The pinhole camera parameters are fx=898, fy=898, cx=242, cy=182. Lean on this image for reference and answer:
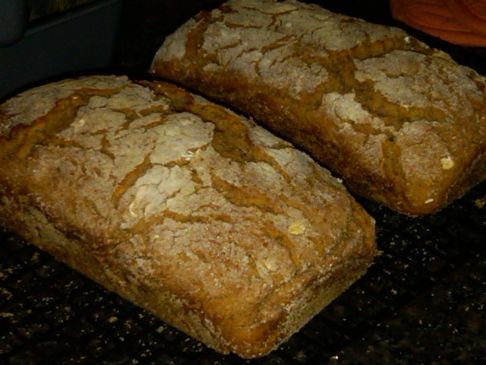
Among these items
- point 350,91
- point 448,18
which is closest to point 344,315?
point 350,91

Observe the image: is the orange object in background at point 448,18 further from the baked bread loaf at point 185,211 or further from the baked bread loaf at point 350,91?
the baked bread loaf at point 185,211

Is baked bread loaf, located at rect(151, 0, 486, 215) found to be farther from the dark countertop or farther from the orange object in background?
the orange object in background

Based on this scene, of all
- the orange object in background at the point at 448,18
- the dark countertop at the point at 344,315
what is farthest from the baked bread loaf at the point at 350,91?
the orange object in background at the point at 448,18

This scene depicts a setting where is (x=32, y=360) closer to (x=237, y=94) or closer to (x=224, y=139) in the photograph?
(x=224, y=139)

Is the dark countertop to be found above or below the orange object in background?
below

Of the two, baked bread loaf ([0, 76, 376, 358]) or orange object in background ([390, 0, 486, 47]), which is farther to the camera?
orange object in background ([390, 0, 486, 47])

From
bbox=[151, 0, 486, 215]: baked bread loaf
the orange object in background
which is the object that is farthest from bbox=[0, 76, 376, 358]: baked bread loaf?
the orange object in background

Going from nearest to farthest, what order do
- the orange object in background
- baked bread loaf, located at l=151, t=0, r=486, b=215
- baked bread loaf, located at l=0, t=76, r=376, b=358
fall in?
baked bread loaf, located at l=0, t=76, r=376, b=358 → baked bread loaf, located at l=151, t=0, r=486, b=215 → the orange object in background
